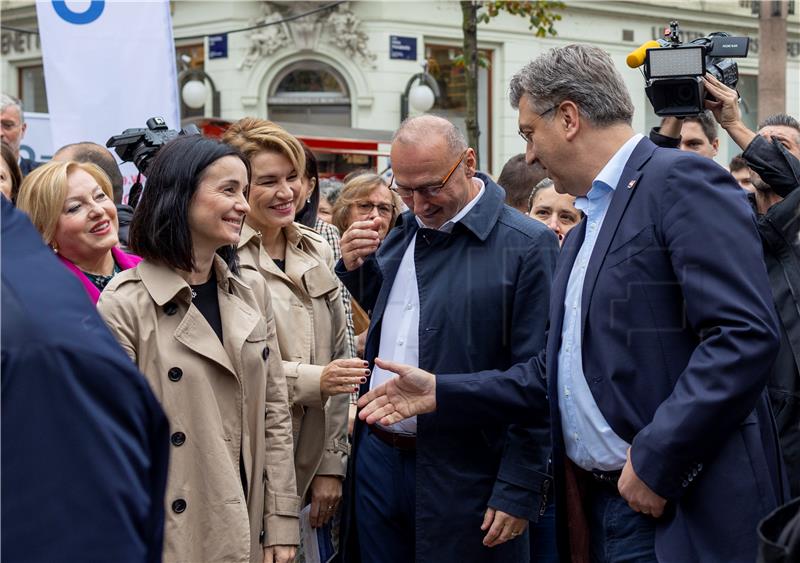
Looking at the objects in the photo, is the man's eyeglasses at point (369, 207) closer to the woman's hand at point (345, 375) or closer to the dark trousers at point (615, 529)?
the woman's hand at point (345, 375)

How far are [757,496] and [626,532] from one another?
14.8 inches

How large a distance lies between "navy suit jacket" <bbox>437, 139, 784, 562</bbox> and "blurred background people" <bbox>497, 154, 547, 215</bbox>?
2.71m

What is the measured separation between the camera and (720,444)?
8.64ft

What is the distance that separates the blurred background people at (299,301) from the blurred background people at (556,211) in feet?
4.62

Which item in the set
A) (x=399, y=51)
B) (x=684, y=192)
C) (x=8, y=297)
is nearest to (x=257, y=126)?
(x=684, y=192)

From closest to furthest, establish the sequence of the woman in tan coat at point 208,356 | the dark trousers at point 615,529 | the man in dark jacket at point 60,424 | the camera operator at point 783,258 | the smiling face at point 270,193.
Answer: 1. the man in dark jacket at point 60,424
2. the dark trousers at point 615,529
3. the woman in tan coat at point 208,356
4. the camera operator at point 783,258
5. the smiling face at point 270,193

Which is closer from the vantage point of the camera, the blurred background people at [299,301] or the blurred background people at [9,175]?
the blurred background people at [299,301]

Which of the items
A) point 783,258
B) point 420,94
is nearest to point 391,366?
point 783,258

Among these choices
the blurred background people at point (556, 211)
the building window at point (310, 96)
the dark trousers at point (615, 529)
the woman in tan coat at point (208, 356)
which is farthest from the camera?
the building window at point (310, 96)

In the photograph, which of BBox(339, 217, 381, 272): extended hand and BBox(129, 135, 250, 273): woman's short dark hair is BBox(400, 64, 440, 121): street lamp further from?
BBox(129, 135, 250, 273): woman's short dark hair

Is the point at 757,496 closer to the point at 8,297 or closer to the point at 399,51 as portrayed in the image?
the point at 8,297

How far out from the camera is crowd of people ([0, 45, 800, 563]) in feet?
8.48

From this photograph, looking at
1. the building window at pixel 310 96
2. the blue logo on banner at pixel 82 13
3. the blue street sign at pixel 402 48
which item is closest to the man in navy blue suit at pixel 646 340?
the blue logo on banner at pixel 82 13

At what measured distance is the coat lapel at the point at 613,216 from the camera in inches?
111
